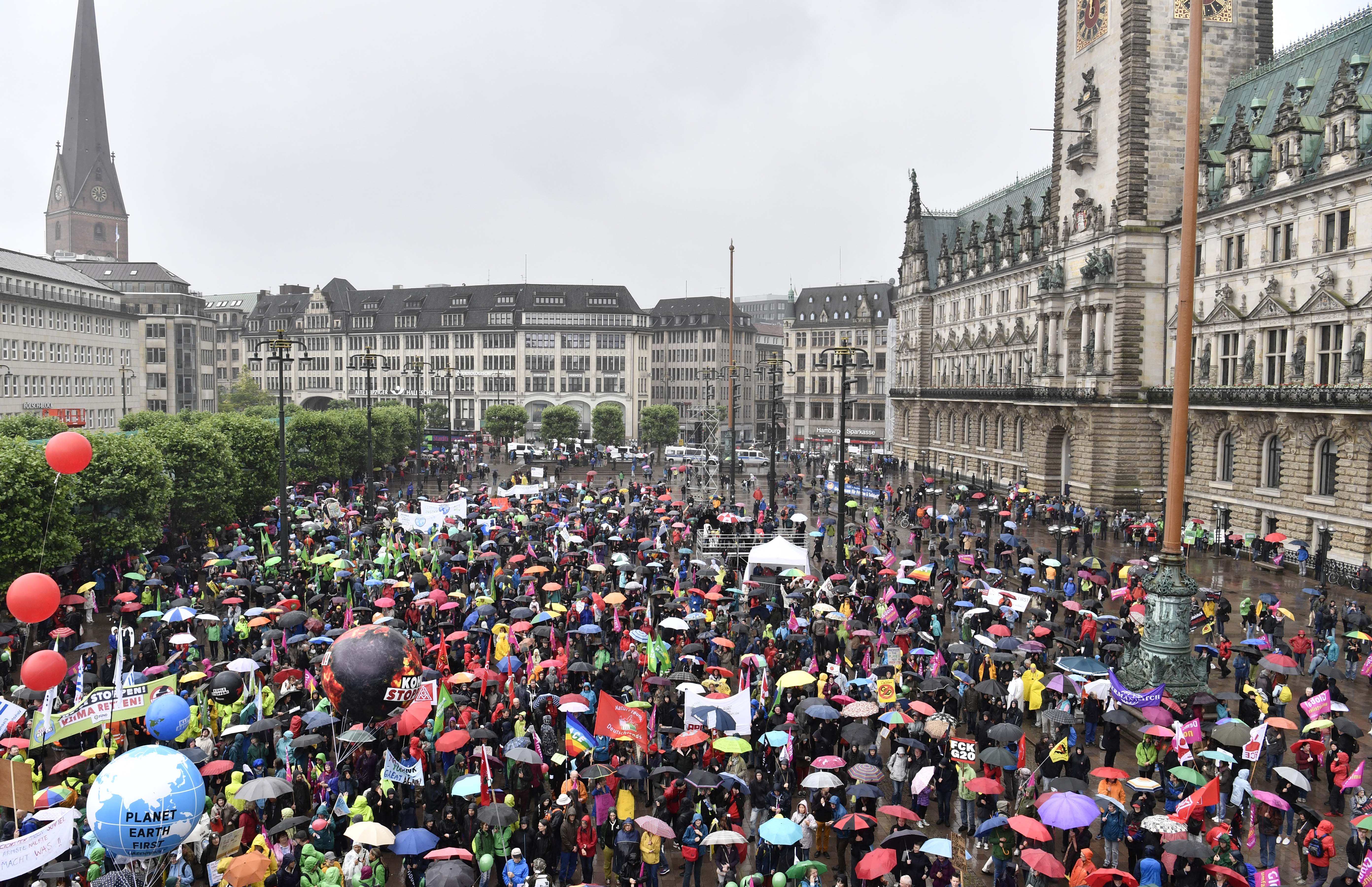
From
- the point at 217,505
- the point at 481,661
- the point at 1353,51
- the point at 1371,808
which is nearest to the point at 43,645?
the point at 481,661

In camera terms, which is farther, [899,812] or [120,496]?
[120,496]

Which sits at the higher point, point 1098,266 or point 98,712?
point 1098,266

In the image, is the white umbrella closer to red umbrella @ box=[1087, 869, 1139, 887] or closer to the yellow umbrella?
red umbrella @ box=[1087, 869, 1139, 887]

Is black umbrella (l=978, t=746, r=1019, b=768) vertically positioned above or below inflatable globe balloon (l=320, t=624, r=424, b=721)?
below

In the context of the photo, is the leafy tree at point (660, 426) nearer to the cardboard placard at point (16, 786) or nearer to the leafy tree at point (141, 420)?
the leafy tree at point (141, 420)

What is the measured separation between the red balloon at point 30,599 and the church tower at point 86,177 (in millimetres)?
165237

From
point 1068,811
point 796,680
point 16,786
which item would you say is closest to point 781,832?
point 1068,811

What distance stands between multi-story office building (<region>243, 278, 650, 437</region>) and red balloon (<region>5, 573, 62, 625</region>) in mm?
117228

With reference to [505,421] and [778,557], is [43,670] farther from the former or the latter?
[505,421]

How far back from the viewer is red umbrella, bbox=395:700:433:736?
19.6 meters

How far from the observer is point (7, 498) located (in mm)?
32125

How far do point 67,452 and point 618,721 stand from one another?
1123 cm

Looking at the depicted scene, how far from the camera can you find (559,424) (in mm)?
113750

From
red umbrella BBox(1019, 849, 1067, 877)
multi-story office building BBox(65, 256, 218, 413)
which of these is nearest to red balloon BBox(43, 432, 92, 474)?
red umbrella BBox(1019, 849, 1067, 877)
